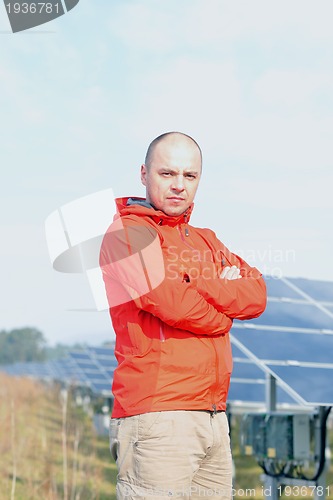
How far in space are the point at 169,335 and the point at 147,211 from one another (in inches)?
18.4

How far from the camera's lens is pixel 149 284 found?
9.95 feet

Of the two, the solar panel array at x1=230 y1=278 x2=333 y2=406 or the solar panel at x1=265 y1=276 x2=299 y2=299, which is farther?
the solar panel at x1=265 y1=276 x2=299 y2=299

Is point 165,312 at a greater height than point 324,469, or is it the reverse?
point 165,312

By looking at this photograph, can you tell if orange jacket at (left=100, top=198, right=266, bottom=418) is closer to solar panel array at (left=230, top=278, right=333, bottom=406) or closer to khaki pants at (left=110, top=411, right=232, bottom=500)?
khaki pants at (left=110, top=411, right=232, bottom=500)

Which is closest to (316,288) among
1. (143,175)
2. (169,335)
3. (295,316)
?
(295,316)

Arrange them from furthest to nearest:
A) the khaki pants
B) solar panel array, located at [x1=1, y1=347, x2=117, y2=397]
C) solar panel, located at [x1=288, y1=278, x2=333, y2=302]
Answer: solar panel array, located at [x1=1, y1=347, x2=117, y2=397] < solar panel, located at [x1=288, y1=278, x2=333, y2=302] < the khaki pants

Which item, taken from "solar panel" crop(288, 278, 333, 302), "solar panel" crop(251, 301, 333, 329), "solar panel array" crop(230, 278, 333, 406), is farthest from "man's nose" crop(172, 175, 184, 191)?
"solar panel" crop(288, 278, 333, 302)

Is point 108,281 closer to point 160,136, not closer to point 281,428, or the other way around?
point 160,136

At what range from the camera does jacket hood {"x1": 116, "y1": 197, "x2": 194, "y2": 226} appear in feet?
10.4

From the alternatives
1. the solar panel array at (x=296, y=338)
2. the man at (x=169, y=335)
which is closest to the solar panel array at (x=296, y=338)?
the solar panel array at (x=296, y=338)

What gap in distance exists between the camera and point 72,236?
3.39 meters

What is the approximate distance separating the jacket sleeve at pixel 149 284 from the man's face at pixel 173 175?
12 centimetres

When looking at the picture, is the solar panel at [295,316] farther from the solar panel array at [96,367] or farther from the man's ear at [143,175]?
the solar panel array at [96,367]

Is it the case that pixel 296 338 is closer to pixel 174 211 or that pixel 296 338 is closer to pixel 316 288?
pixel 316 288
